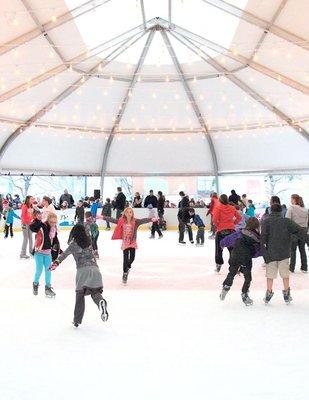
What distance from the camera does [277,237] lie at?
21.8 feet

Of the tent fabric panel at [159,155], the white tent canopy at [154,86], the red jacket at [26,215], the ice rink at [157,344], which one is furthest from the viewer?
the tent fabric panel at [159,155]

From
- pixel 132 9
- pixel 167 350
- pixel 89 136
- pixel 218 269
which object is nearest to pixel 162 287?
pixel 218 269

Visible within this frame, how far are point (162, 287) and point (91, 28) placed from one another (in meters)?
11.2

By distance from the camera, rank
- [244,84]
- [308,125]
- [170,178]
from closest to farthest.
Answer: [244,84] < [308,125] < [170,178]

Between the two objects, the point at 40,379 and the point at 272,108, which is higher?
the point at 272,108

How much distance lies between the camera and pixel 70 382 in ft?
12.6

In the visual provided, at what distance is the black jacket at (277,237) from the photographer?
6621 mm

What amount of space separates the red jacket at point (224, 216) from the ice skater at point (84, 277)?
13.1ft

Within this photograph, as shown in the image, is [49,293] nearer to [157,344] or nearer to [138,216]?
[157,344]

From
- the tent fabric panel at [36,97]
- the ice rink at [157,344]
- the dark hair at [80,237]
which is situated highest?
the tent fabric panel at [36,97]

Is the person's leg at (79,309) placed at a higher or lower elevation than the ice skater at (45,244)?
lower

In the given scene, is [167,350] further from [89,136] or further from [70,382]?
[89,136]

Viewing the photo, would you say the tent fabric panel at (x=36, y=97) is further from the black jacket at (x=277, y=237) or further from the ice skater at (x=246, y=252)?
the black jacket at (x=277, y=237)

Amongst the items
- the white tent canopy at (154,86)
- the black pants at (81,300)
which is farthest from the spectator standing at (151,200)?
the black pants at (81,300)
